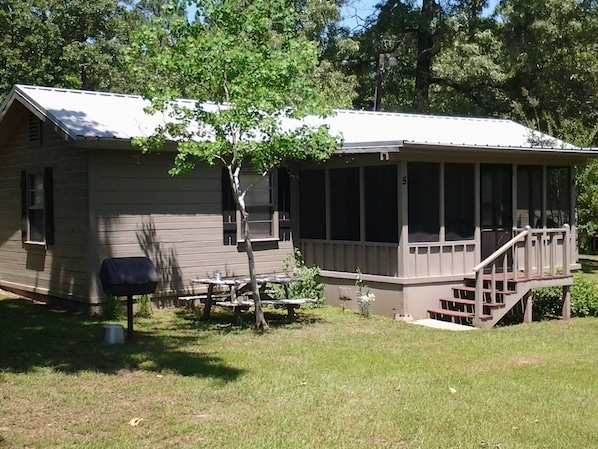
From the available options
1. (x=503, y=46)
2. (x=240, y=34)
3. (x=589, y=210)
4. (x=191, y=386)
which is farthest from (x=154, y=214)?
(x=503, y=46)

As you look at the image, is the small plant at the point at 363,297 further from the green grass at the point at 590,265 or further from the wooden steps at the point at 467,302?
the green grass at the point at 590,265

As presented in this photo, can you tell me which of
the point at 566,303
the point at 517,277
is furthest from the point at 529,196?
the point at 517,277

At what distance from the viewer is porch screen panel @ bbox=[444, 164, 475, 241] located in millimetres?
13180

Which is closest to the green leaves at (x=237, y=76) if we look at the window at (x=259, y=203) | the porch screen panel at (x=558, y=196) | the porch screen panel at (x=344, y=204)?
the porch screen panel at (x=344, y=204)

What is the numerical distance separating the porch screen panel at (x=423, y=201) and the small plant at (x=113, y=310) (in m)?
4.82

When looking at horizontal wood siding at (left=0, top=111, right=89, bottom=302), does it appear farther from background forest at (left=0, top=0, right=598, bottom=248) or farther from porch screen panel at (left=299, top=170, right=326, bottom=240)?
background forest at (left=0, top=0, right=598, bottom=248)

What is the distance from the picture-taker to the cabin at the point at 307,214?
40.9 feet

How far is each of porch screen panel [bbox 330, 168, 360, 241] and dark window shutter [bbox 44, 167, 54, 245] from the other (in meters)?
4.91

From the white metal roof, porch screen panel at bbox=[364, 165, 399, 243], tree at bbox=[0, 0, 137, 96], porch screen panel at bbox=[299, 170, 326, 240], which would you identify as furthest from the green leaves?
tree at bbox=[0, 0, 137, 96]

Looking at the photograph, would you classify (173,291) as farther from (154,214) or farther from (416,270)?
(416,270)

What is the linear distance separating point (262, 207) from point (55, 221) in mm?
3656

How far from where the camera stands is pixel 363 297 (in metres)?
12.9

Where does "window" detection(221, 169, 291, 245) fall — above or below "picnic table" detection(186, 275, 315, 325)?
above

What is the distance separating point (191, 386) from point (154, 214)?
231 inches
